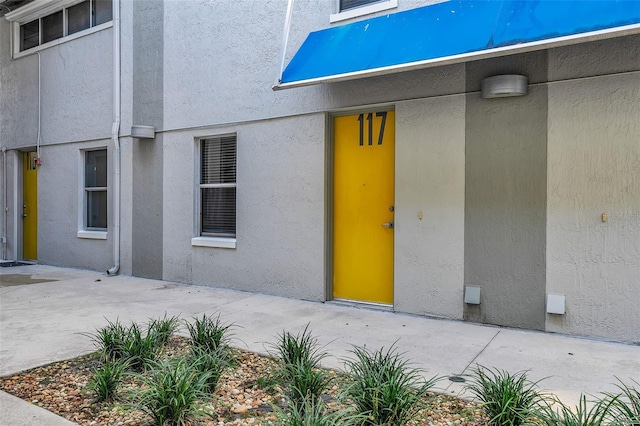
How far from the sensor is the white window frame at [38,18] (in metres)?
10.3

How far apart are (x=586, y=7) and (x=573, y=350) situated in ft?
10.6

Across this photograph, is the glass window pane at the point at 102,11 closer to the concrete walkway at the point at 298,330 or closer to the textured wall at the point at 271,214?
the textured wall at the point at 271,214

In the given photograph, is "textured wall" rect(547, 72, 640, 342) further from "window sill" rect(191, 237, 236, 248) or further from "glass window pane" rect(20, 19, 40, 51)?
"glass window pane" rect(20, 19, 40, 51)

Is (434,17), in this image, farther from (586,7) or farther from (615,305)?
(615,305)

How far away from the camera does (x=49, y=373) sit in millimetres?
4090

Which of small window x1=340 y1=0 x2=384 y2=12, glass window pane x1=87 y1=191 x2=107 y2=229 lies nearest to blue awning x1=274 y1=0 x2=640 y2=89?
small window x1=340 y1=0 x2=384 y2=12

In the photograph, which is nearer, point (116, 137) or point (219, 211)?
point (219, 211)

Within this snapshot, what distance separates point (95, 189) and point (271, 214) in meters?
4.96

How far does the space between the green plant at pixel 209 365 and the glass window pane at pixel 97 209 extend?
7.14 meters

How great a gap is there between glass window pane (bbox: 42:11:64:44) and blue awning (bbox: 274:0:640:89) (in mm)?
7585

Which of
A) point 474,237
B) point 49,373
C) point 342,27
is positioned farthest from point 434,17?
point 49,373

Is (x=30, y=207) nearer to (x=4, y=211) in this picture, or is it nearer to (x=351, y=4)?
(x=4, y=211)

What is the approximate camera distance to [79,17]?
10445 mm

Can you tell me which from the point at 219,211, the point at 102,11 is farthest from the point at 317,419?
the point at 102,11
